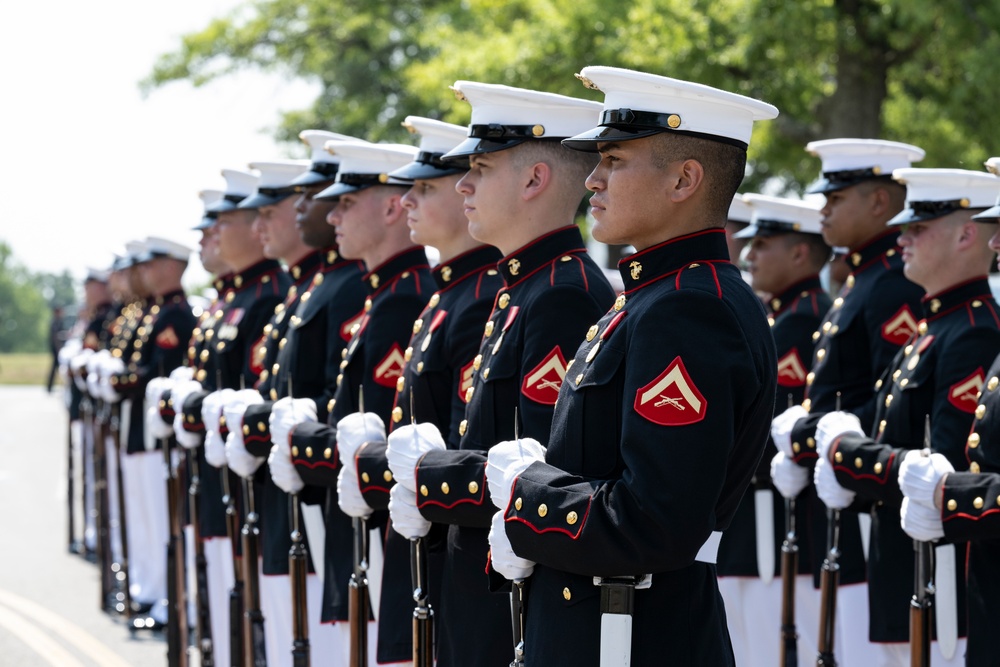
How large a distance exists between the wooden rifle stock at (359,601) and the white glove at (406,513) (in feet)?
2.21

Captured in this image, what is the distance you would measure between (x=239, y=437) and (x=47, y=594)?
4591mm

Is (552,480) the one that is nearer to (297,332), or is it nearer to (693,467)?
(693,467)

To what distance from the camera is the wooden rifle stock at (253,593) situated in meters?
5.39

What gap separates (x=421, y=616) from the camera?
3742mm

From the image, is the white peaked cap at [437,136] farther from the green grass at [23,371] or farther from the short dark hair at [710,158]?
the green grass at [23,371]

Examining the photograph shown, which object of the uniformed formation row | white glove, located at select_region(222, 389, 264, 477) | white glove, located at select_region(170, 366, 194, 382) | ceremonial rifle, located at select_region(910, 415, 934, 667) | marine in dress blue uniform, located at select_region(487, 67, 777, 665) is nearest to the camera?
marine in dress blue uniform, located at select_region(487, 67, 777, 665)

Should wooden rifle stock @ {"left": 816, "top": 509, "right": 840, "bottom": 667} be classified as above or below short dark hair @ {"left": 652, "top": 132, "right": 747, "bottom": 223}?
below

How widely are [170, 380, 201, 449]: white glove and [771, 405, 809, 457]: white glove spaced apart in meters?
2.81

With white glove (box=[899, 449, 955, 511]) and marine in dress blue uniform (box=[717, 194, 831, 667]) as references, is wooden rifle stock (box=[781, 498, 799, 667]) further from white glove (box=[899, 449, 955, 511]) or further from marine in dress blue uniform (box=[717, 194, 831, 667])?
white glove (box=[899, 449, 955, 511])

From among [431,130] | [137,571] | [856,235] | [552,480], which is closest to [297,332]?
[431,130]

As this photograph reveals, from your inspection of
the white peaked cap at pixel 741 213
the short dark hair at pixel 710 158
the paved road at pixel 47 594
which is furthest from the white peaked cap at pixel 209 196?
the short dark hair at pixel 710 158

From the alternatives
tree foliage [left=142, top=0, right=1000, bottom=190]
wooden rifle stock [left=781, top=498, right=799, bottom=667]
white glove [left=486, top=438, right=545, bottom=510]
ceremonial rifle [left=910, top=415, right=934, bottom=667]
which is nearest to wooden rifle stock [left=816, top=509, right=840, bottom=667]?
wooden rifle stock [left=781, top=498, right=799, bottom=667]

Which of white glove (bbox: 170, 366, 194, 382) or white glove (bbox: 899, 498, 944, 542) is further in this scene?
white glove (bbox: 170, 366, 194, 382)

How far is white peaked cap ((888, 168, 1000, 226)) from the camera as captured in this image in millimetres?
4688
